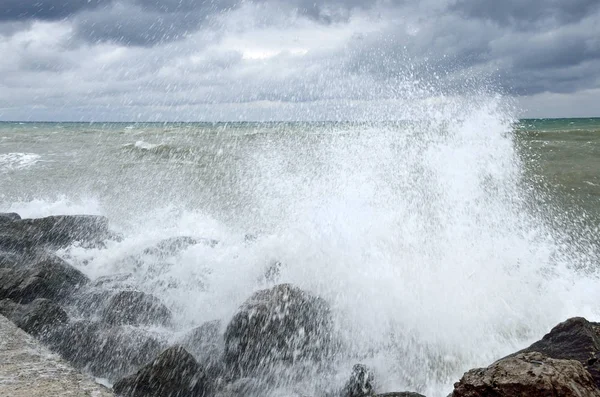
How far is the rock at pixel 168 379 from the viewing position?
3721 mm

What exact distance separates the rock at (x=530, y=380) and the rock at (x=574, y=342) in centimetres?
86

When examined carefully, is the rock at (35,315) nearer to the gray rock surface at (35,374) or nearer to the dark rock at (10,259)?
the gray rock surface at (35,374)

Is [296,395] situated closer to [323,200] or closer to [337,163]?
[323,200]

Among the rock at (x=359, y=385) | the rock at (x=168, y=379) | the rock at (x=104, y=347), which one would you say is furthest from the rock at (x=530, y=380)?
the rock at (x=104, y=347)

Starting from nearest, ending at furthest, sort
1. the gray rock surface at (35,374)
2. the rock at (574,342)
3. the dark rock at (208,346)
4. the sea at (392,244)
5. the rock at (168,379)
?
the gray rock surface at (35,374)
the rock at (574,342)
the rock at (168,379)
the dark rock at (208,346)
the sea at (392,244)

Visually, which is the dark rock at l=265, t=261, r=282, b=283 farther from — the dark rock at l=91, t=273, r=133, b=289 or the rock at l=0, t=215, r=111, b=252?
the rock at l=0, t=215, r=111, b=252

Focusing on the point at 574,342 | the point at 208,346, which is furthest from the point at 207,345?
the point at 574,342

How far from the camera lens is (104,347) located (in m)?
4.50

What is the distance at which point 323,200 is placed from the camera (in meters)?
8.27

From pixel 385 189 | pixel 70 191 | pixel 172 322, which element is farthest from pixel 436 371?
pixel 70 191

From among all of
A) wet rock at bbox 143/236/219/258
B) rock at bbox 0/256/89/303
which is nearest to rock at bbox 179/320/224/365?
rock at bbox 0/256/89/303

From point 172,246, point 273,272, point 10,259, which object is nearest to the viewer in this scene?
point 273,272

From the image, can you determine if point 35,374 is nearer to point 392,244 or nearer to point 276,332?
point 276,332

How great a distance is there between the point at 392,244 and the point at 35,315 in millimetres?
4141
